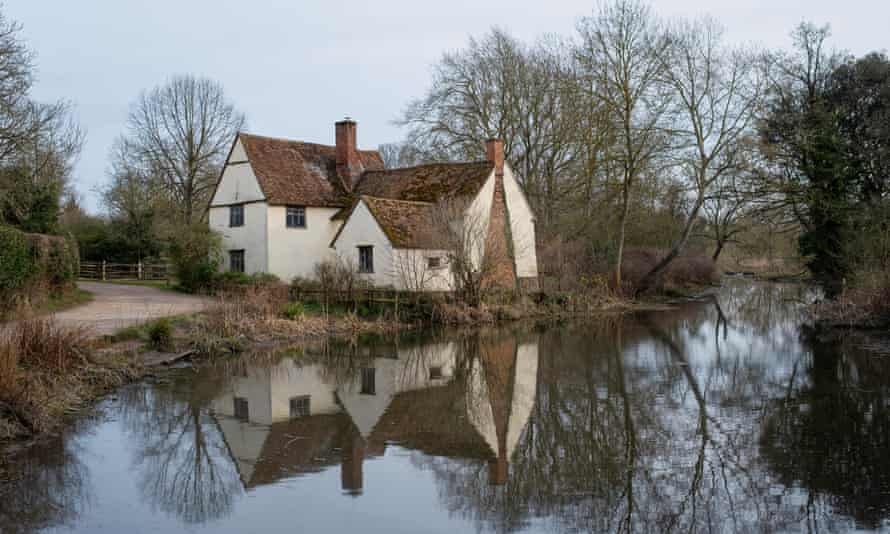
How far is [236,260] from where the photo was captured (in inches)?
1252

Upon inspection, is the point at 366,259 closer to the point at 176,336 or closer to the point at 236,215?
the point at 236,215

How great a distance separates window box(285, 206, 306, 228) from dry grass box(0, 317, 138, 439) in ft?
54.2

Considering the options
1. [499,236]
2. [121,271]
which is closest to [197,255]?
[121,271]

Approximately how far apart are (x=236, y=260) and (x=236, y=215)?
6.34ft

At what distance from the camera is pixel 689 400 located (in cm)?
1257

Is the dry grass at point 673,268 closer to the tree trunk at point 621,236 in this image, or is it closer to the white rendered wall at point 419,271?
the tree trunk at point 621,236

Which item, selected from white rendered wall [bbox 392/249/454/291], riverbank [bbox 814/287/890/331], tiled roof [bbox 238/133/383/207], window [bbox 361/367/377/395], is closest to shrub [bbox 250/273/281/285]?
tiled roof [bbox 238/133/383/207]

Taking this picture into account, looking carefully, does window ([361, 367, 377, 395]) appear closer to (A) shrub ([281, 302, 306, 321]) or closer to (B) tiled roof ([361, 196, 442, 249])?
(A) shrub ([281, 302, 306, 321])

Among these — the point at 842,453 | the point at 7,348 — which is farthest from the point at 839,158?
the point at 7,348

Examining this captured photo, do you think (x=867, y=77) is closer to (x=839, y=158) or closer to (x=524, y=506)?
(x=839, y=158)

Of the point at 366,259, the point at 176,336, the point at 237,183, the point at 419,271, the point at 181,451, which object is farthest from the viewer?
the point at 237,183

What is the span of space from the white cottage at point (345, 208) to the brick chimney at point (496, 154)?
0.04 metres

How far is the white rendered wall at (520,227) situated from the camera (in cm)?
3052

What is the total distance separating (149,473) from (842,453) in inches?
334
